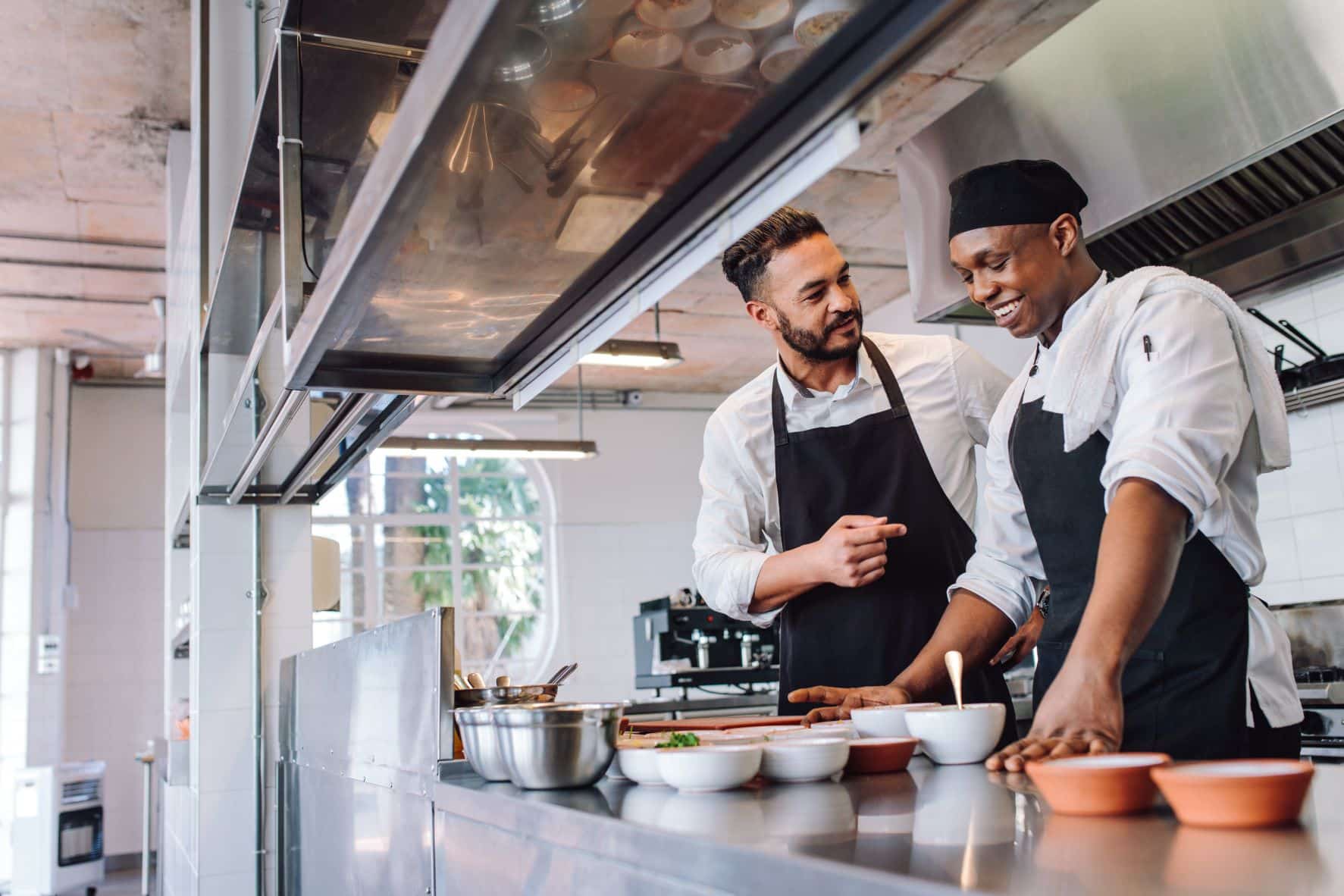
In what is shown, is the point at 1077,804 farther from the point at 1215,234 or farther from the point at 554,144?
the point at 1215,234

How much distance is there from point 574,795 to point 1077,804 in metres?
0.64

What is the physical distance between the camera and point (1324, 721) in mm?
3098

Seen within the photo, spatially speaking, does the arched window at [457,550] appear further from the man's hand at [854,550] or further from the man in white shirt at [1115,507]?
the man in white shirt at [1115,507]

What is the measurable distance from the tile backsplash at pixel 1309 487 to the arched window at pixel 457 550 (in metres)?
6.42

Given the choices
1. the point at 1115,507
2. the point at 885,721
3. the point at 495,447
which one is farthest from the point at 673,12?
the point at 495,447

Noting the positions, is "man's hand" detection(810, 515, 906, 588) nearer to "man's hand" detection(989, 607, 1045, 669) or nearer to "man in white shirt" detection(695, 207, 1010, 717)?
"man in white shirt" detection(695, 207, 1010, 717)

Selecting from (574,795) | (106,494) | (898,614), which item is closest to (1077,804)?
(574,795)

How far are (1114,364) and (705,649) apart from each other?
15.3ft

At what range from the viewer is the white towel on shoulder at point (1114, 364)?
1532 millimetres

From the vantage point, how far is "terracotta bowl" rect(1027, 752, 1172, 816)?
2.98 ft

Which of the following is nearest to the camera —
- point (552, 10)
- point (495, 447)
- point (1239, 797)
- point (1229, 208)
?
point (1239, 797)

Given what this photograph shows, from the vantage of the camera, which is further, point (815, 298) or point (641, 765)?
point (815, 298)

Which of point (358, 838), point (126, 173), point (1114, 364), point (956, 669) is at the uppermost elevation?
point (126, 173)

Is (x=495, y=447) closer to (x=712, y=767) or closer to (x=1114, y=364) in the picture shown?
(x=1114, y=364)
